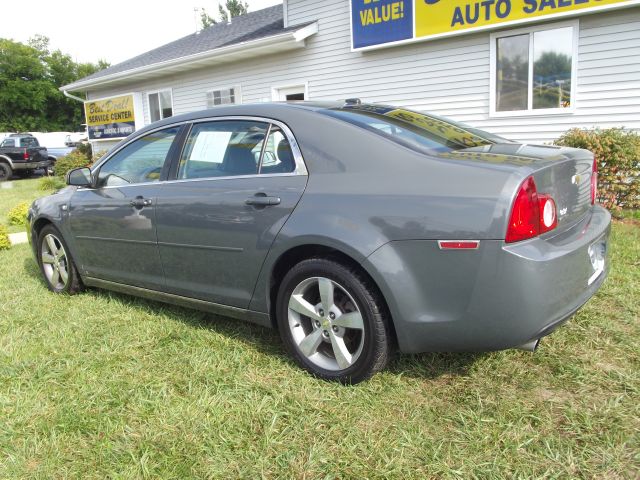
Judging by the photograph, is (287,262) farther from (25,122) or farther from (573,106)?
(25,122)

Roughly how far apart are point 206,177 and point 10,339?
1863 mm

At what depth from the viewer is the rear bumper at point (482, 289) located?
2.24m

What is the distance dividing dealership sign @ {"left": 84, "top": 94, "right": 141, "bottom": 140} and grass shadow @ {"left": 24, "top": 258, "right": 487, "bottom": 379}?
12384mm

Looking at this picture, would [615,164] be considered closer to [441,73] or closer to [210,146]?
[441,73]

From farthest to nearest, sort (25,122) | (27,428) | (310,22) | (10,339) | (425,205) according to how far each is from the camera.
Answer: (25,122)
(310,22)
(10,339)
(27,428)
(425,205)

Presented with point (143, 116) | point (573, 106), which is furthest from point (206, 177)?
point (143, 116)

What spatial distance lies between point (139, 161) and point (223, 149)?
925mm

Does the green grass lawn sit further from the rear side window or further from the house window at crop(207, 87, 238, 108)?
the house window at crop(207, 87, 238, 108)

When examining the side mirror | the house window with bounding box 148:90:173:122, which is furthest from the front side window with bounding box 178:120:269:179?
the house window with bounding box 148:90:173:122

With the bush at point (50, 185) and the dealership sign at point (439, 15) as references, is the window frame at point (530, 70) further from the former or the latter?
the bush at point (50, 185)

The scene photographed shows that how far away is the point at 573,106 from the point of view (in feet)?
25.7

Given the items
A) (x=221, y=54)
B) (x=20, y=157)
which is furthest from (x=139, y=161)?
(x=20, y=157)

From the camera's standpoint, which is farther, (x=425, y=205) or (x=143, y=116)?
(x=143, y=116)

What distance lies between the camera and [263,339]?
137 inches
